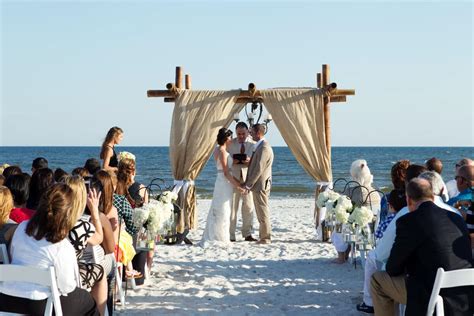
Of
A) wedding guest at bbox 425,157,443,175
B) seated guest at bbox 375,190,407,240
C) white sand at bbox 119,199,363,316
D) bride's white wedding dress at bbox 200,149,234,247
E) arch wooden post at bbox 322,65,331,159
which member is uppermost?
arch wooden post at bbox 322,65,331,159

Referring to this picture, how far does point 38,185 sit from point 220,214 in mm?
4407

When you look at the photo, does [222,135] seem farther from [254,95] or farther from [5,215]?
[5,215]

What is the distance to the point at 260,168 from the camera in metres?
9.28

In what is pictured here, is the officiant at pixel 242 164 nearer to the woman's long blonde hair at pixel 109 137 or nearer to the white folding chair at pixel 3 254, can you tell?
the woman's long blonde hair at pixel 109 137

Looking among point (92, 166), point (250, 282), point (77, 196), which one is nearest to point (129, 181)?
point (92, 166)

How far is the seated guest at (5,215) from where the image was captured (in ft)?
14.8

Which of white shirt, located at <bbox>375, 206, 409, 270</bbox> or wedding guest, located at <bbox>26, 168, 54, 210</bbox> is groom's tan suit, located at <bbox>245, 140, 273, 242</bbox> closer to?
wedding guest, located at <bbox>26, 168, 54, 210</bbox>

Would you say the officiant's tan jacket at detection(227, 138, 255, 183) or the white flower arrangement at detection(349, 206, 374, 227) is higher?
the officiant's tan jacket at detection(227, 138, 255, 183)

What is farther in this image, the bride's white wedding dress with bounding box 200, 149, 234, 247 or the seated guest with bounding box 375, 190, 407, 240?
the bride's white wedding dress with bounding box 200, 149, 234, 247

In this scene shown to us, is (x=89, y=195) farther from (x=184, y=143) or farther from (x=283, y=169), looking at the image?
(x=283, y=169)

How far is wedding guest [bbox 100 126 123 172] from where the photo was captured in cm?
844

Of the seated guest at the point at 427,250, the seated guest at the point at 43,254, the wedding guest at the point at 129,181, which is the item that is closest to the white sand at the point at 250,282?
the wedding guest at the point at 129,181

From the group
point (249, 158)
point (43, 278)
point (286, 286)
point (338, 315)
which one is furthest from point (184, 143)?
point (43, 278)

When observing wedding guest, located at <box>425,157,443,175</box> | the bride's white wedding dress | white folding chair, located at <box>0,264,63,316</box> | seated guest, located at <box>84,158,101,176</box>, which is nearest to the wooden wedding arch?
the bride's white wedding dress
